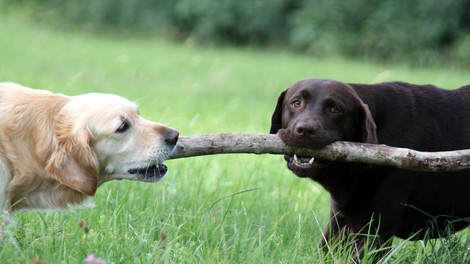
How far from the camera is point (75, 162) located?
434cm

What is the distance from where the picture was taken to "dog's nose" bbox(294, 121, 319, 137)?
4422 millimetres

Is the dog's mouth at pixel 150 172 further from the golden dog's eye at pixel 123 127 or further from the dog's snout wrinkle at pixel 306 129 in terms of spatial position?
the dog's snout wrinkle at pixel 306 129

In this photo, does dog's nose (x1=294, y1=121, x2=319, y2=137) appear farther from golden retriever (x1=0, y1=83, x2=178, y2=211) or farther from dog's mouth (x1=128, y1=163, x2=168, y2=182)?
dog's mouth (x1=128, y1=163, x2=168, y2=182)

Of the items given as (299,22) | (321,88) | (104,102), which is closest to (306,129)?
(321,88)

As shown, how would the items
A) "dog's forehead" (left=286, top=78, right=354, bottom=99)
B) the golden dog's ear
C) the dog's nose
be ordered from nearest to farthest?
1. the golden dog's ear
2. the dog's nose
3. "dog's forehead" (left=286, top=78, right=354, bottom=99)

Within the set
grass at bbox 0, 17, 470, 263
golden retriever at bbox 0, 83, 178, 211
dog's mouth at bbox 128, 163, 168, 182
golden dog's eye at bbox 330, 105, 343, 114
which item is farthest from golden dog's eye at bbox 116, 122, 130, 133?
golden dog's eye at bbox 330, 105, 343, 114

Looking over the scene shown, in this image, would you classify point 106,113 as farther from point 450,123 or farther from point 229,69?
point 229,69

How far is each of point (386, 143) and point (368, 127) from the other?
256 mm

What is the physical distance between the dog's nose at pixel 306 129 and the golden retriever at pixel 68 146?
0.74m

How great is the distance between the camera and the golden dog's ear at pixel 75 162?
430 centimetres

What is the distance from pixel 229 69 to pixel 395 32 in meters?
9.09

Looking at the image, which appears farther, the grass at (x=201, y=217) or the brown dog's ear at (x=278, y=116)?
the brown dog's ear at (x=278, y=116)

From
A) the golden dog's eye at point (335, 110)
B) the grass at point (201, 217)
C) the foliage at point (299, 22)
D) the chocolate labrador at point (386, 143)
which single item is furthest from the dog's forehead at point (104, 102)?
the foliage at point (299, 22)

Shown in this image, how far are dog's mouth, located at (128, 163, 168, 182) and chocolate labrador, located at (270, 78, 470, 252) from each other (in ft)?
2.54
